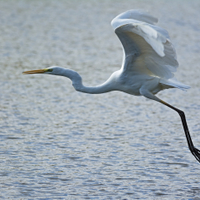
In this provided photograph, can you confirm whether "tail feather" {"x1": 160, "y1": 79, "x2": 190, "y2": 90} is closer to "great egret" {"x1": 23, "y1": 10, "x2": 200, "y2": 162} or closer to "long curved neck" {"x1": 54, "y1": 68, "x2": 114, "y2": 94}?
"great egret" {"x1": 23, "y1": 10, "x2": 200, "y2": 162}

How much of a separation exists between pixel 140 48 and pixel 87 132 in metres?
2.42

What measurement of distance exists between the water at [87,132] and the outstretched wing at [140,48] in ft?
4.26

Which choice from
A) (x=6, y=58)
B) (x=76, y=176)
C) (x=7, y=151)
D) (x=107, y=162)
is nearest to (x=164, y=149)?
(x=107, y=162)

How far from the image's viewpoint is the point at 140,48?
20.7 ft

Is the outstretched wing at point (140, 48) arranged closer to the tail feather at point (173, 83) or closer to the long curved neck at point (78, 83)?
the tail feather at point (173, 83)

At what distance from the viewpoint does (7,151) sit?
716 centimetres

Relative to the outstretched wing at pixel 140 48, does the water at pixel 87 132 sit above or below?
below

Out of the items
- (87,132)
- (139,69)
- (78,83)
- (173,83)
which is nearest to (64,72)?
(78,83)

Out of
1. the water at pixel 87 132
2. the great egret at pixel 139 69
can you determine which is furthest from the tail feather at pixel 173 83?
the water at pixel 87 132

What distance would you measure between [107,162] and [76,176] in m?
0.69

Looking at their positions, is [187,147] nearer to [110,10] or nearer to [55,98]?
[55,98]

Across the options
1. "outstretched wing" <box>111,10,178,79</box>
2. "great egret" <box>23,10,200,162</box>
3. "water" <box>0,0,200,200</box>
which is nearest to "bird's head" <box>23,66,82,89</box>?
"great egret" <box>23,10,200,162</box>

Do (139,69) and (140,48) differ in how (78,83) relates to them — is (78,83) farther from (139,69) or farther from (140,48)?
(140,48)

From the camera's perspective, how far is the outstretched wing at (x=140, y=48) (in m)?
5.67
